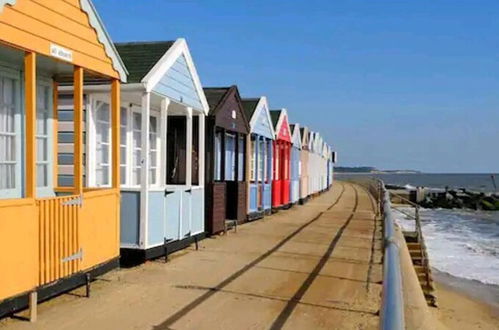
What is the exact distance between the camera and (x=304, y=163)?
32656 mm

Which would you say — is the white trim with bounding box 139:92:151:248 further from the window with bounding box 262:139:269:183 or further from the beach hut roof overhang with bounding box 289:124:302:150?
the beach hut roof overhang with bounding box 289:124:302:150

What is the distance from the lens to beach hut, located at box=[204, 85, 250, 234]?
47.8ft

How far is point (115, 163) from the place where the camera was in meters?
9.03

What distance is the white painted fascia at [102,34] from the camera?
25.9 ft

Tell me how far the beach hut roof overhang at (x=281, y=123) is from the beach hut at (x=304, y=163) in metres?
5.10

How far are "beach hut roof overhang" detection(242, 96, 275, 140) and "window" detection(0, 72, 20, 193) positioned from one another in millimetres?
11813

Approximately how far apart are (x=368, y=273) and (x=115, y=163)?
4.52 meters

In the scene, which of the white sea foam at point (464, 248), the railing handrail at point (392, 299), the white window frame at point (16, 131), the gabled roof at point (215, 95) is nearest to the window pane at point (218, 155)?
the gabled roof at point (215, 95)

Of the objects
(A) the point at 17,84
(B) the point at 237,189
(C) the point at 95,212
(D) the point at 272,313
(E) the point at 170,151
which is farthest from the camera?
(B) the point at 237,189

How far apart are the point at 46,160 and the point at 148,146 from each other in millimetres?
1939

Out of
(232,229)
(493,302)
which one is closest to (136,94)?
(232,229)

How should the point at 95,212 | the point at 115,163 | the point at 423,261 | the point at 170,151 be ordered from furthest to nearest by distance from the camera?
the point at 423,261 < the point at 170,151 < the point at 115,163 < the point at 95,212

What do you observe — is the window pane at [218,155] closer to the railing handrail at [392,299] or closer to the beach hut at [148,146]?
the beach hut at [148,146]

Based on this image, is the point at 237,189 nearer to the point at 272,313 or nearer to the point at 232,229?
the point at 232,229
